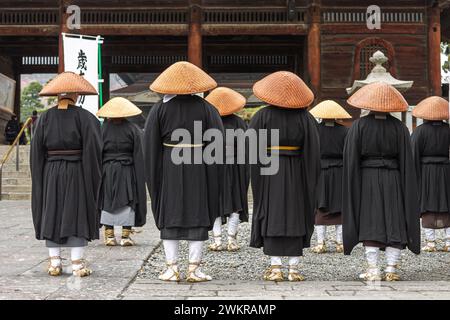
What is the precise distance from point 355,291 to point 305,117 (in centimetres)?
165

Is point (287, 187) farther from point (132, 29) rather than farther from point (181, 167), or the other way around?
point (132, 29)

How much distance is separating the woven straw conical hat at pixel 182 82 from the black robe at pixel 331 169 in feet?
8.91

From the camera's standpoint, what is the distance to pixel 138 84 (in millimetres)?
28188

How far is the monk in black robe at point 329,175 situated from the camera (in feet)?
25.9

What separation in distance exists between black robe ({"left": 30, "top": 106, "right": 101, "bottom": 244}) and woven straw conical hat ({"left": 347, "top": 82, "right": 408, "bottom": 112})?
234cm

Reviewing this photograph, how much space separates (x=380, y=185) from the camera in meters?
5.82

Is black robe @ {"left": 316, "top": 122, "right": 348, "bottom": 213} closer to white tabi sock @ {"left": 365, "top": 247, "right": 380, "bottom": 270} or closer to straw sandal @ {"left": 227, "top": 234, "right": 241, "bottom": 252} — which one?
straw sandal @ {"left": 227, "top": 234, "right": 241, "bottom": 252}

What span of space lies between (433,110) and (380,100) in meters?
2.07

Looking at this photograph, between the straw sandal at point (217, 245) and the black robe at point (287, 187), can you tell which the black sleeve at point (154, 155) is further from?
the straw sandal at point (217, 245)

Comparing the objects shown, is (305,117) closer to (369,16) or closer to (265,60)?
(369,16)

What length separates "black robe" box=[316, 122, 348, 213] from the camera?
7926mm

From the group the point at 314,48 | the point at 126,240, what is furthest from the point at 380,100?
→ the point at 314,48

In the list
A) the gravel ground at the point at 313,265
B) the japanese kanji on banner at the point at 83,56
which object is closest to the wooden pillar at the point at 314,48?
the japanese kanji on banner at the point at 83,56
